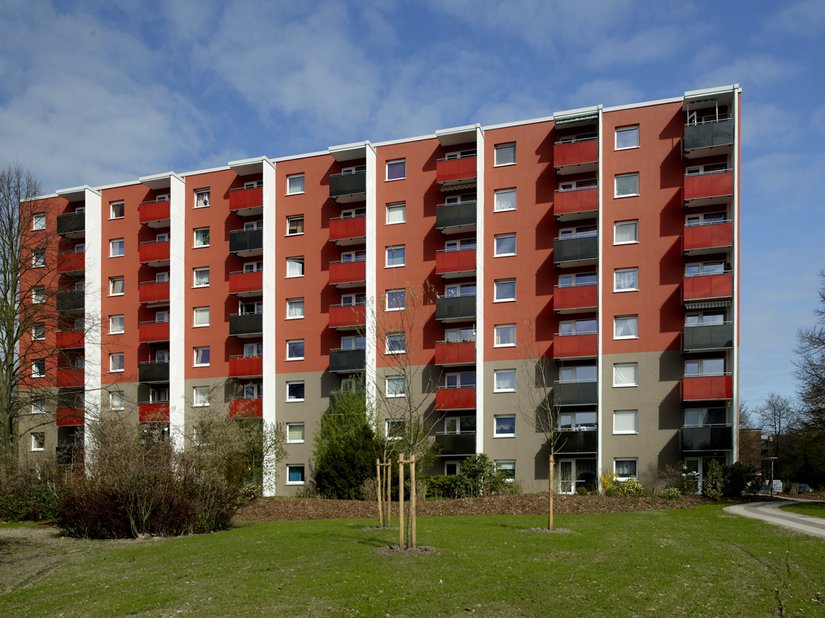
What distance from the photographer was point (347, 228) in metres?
48.9

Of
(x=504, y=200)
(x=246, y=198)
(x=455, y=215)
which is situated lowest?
(x=455, y=215)

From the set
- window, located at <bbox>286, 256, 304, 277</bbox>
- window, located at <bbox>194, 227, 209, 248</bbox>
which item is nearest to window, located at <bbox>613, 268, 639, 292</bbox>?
window, located at <bbox>286, 256, 304, 277</bbox>

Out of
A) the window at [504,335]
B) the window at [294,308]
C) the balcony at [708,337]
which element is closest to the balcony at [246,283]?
the window at [294,308]

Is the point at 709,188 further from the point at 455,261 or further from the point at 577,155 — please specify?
the point at 455,261

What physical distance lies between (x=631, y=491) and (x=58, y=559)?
26.3 m

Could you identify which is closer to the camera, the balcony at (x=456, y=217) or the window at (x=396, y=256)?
the balcony at (x=456, y=217)

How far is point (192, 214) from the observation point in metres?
54.0

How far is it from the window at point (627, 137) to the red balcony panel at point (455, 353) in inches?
529

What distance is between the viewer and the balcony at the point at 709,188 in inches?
1613

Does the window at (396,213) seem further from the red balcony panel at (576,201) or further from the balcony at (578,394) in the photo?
the balcony at (578,394)

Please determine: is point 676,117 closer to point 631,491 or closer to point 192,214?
point 631,491

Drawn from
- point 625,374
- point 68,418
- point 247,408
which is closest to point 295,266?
point 247,408

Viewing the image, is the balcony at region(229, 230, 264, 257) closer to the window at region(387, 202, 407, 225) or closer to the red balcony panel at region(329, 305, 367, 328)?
the red balcony panel at region(329, 305, 367, 328)

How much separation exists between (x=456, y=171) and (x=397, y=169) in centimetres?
450
